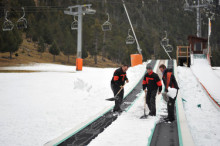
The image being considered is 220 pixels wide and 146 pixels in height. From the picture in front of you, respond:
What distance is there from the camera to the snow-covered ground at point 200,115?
6.49 m

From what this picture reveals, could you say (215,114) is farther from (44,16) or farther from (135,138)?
(44,16)

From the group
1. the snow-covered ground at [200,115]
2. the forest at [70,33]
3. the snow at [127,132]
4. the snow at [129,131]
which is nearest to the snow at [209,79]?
the snow-covered ground at [200,115]

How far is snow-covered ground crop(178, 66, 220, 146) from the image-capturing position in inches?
256

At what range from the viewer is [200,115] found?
9.16 metres

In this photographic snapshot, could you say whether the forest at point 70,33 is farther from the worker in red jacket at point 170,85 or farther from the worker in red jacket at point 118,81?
the worker in red jacket at point 170,85

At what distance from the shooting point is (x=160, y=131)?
22.2ft

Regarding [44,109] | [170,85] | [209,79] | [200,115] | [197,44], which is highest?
[197,44]

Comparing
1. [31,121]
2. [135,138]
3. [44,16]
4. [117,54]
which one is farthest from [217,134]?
[44,16]

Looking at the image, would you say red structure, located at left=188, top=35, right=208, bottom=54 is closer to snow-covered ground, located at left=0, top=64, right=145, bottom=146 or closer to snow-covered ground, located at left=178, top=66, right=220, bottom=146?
snow-covered ground, located at left=178, top=66, right=220, bottom=146

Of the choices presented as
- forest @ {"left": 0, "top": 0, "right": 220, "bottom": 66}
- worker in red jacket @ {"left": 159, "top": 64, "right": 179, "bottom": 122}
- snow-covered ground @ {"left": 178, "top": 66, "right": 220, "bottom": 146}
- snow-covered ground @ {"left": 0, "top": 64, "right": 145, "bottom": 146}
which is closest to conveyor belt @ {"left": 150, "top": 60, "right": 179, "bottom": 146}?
worker in red jacket @ {"left": 159, "top": 64, "right": 179, "bottom": 122}

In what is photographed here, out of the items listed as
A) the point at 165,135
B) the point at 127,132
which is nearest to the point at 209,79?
the point at 165,135

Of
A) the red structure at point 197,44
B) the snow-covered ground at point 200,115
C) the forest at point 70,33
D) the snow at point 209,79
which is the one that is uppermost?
the forest at point 70,33

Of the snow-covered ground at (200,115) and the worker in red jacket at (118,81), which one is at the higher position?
the worker in red jacket at (118,81)

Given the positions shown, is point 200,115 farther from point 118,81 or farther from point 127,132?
point 127,132
